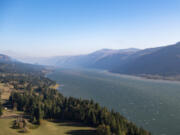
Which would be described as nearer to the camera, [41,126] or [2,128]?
[2,128]

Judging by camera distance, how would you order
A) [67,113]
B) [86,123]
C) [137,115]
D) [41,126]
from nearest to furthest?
[41,126] → [86,123] → [67,113] → [137,115]

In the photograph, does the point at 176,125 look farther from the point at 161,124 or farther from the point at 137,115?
the point at 137,115

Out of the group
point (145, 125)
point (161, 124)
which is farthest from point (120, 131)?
point (161, 124)

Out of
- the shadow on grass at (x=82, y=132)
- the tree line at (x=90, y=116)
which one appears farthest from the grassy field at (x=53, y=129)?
the tree line at (x=90, y=116)

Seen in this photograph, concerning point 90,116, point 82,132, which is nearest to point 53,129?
point 82,132

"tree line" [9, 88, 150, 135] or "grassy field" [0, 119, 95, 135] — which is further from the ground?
"tree line" [9, 88, 150, 135]

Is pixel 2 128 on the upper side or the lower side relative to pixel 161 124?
upper

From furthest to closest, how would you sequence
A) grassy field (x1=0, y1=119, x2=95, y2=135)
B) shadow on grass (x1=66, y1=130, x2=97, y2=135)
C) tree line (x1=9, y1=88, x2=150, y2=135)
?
shadow on grass (x1=66, y1=130, x2=97, y2=135) → grassy field (x1=0, y1=119, x2=95, y2=135) → tree line (x1=9, y1=88, x2=150, y2=135)

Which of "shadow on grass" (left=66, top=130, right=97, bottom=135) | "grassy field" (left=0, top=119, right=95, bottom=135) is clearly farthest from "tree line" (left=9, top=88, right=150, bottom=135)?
"grassy field" (left=0, top=119, right=95, bottom=135)

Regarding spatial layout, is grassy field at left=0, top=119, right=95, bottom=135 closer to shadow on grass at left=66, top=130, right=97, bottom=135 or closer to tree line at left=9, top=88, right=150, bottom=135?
shadow on grass at left=66, top=130, right=97, bottom=135
